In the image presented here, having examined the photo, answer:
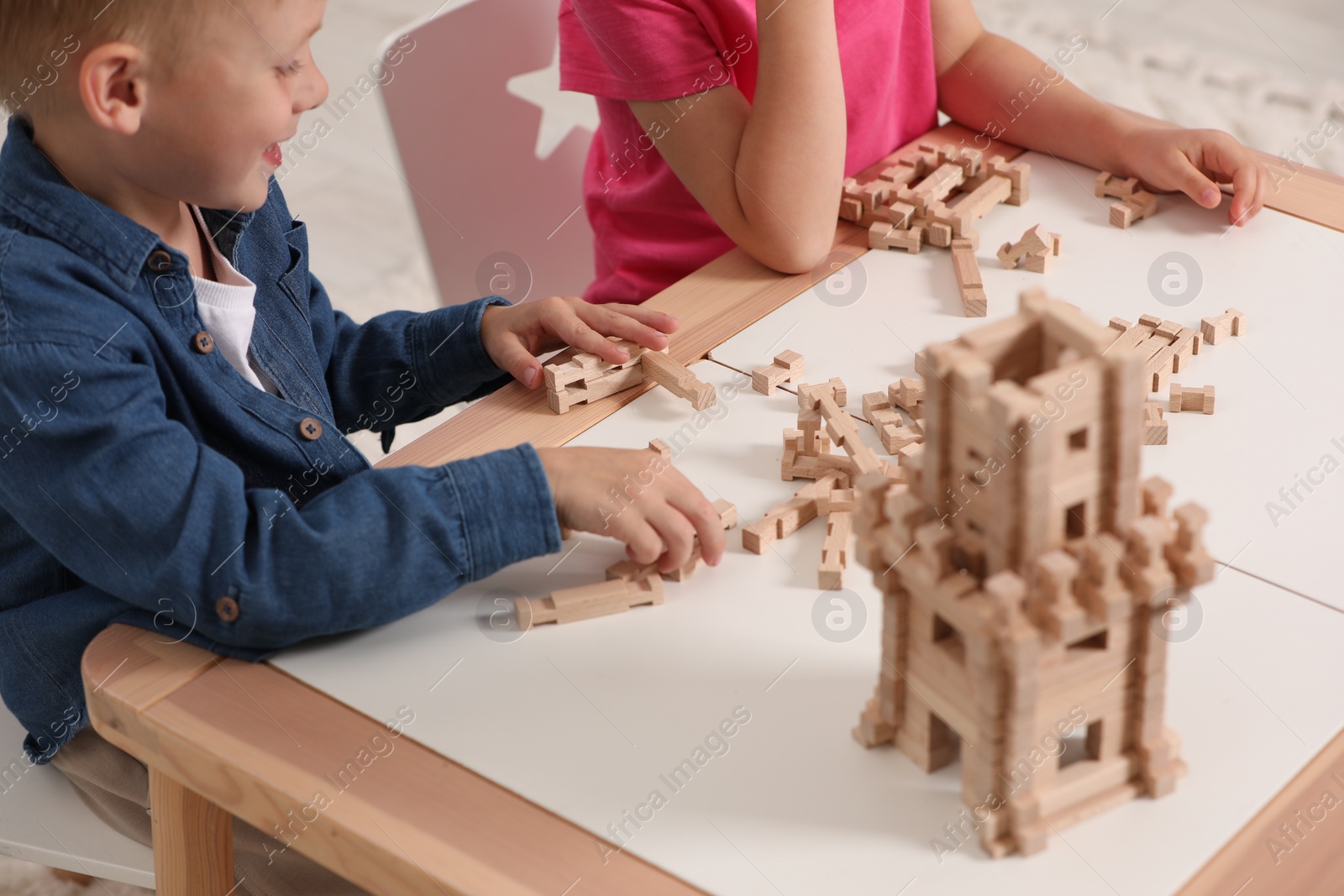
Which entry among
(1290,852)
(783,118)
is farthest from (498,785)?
(783,118)

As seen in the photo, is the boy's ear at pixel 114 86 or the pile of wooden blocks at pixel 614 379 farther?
the pile of wooden blocks at pixel 614 379

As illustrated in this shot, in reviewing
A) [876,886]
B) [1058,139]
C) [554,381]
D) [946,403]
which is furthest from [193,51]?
[1058,139]

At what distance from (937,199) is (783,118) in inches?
6.9

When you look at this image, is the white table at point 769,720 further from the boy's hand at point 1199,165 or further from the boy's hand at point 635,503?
the boy's hand at point 1199,165

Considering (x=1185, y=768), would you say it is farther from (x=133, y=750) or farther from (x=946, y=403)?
(x=133, y=750)

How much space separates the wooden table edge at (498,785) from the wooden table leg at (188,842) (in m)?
0.04

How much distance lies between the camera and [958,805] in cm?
73

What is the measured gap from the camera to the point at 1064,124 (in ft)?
4.46

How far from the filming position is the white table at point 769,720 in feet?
2.29

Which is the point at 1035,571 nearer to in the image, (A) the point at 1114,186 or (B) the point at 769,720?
(B) the point at 769,720

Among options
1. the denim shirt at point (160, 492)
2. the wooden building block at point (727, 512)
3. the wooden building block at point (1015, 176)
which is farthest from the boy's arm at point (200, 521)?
the wooden building block at point (1015, 176)

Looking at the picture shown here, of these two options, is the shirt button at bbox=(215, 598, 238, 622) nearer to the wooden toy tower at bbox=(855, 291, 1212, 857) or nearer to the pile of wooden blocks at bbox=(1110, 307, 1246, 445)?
the wooden toy tower at bbox=(855, 291, 1212, 857)

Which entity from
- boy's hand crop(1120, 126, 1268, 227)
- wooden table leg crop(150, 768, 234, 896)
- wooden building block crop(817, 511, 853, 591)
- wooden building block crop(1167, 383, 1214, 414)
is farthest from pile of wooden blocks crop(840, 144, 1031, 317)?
wooden table leg crop(150, 768, 234, 896)

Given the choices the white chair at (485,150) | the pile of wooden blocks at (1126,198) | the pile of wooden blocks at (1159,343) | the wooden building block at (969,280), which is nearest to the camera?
the pile of wooden blocks at (1159,343)
